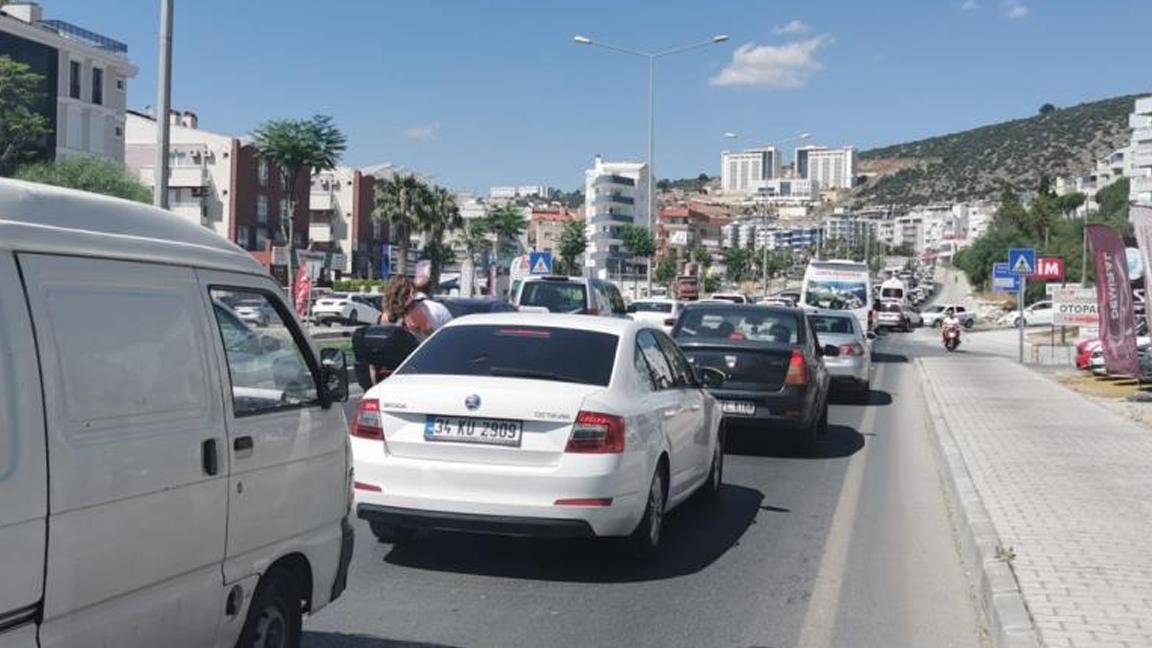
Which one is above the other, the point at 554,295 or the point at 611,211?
the point at 611,211

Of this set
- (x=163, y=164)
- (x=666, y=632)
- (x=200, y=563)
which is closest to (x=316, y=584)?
(x=200, y=563)

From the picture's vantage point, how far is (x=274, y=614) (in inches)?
179

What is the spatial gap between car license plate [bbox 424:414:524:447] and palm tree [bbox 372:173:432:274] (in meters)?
76.3

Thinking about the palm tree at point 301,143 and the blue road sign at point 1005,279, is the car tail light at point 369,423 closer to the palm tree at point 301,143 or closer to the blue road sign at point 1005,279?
the blue road sign at point 1005,279

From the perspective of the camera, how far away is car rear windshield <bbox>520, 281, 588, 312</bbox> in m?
23.2

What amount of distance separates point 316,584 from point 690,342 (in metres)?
8.81

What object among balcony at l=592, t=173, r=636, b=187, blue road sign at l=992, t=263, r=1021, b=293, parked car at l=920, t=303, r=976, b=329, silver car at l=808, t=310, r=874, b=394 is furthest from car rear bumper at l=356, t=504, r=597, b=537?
balcony at l=592, t=173, r=636, b=187

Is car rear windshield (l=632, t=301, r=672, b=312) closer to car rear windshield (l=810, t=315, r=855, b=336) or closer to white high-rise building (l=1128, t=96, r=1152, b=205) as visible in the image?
car rear windshield (l=810, t=315, r=855, b=336)

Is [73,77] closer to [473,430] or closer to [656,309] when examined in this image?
[656,309]

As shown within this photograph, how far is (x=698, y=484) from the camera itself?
29.8ft

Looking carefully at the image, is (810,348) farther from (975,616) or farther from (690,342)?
(975,616)

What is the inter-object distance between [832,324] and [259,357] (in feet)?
58.5

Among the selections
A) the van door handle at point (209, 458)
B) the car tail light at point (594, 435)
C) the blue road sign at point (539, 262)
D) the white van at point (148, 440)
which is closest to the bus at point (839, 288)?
the blue road sign at point (539, 262)

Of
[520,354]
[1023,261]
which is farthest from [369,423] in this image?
[1023,261]
